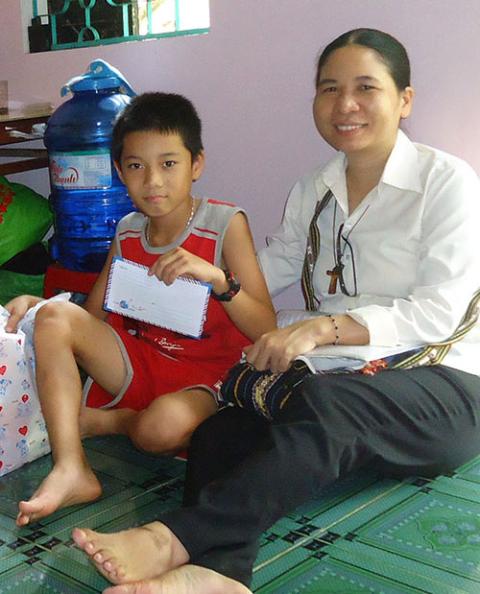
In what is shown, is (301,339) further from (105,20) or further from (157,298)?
(105,20)

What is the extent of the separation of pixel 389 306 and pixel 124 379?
0.55m

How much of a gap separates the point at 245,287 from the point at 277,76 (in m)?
0.75

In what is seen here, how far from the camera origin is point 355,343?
4.37 ft

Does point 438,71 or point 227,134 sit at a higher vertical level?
point 438,71

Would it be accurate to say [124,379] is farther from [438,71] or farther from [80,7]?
[80,7]

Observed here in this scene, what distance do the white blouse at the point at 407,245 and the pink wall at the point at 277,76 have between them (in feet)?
1.27

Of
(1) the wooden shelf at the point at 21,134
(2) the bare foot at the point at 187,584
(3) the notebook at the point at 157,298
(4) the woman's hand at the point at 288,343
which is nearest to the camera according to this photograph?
(2) the bare foot at the point at 187,584

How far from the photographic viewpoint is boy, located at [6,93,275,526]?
1445 mm

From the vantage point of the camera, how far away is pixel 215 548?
3.47ft

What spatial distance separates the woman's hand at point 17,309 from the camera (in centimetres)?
158

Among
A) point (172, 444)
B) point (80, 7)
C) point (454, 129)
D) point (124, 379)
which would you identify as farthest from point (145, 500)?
point (80, 7)

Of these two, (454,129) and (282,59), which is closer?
(454,129)

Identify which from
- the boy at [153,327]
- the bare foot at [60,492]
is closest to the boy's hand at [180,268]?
the boy at [153,327]

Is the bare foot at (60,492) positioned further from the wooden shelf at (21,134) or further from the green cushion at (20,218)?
the wooden shelf at (21,134)
